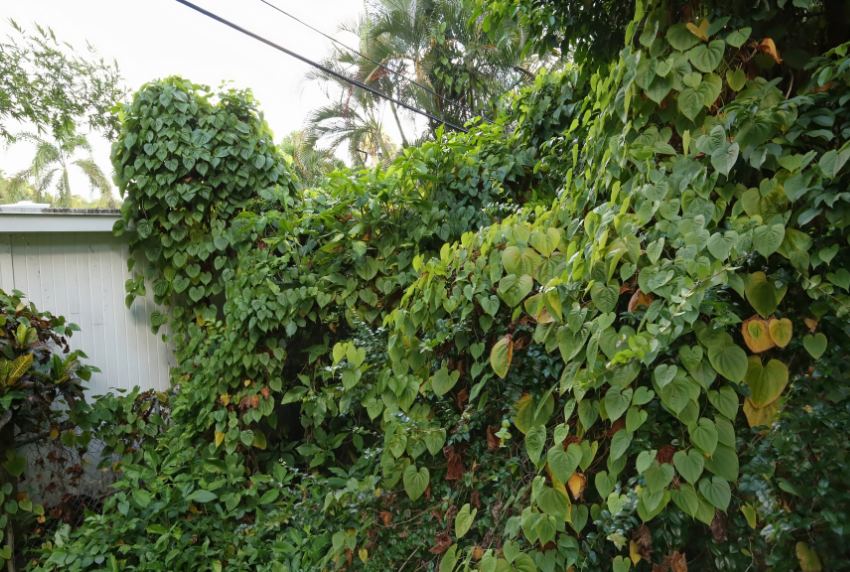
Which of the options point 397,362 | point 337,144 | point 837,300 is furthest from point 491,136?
point 337,144

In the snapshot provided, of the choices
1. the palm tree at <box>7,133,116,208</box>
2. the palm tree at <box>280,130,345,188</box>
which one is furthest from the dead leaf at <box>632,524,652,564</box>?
the palm tree at <box>7,133,116,208</box>

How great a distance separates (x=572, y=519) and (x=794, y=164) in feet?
3.77

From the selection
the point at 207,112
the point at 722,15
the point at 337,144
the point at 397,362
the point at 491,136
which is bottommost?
the point at 397,362

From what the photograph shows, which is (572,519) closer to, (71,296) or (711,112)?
(711,112)

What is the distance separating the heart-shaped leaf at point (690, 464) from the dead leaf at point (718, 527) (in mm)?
140

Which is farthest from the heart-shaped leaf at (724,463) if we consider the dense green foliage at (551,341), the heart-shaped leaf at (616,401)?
the heart-shaped leaf at (616,401)

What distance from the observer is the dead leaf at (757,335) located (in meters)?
1.46

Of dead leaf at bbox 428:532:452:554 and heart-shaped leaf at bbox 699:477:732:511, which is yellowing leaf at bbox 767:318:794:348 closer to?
heart-shaped leaf at bbox 699:477:732:511

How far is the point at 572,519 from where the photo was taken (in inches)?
64.5

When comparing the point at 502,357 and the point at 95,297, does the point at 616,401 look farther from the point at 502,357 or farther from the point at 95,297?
the point at 95,297

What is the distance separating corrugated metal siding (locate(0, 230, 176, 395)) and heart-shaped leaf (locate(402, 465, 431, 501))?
8.50ft

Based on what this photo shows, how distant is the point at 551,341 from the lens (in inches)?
71.4

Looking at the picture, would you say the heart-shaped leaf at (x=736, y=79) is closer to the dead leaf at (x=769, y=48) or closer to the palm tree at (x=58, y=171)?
the dead leaf at (x=769, y=48)

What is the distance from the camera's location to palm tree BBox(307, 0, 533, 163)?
34.3ft
